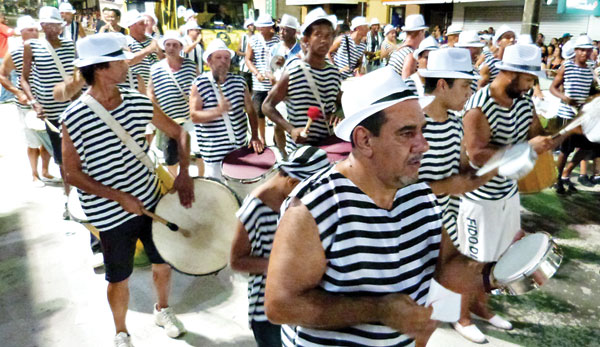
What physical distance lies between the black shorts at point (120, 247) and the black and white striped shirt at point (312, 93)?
4.64ft

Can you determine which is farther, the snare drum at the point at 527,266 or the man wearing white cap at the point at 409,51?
the man wearing white cap at the point at 409,51

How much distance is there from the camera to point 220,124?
4.42m

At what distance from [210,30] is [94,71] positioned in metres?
10.3

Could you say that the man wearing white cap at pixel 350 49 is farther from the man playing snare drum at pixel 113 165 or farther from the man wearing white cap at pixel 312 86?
the man playing snare drum at pixel 113 165

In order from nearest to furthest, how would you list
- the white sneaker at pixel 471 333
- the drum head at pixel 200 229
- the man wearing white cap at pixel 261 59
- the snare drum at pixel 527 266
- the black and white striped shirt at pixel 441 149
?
1. the snare drum at pixel 527 266
2. the black and white striped shirt at pixel 441 149
3. the drum head at pixel 200 229
4. the white sneaker at pixel 471 333
5. the man wearing white cap at pixel 261 59

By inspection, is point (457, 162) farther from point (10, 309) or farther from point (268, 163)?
point (10, 309)

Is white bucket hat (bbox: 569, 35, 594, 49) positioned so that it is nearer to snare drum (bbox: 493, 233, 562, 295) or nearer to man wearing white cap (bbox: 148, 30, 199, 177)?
man wearing white cap (bbox: 148, 30, 199, 177)

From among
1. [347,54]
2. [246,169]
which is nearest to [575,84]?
[347,54]

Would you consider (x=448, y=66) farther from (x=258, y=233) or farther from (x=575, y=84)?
(x=575, y=84)

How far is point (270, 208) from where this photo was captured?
207cm

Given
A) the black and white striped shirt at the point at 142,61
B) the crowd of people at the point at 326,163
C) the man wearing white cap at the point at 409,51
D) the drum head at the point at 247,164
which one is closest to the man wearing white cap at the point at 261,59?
the crowd of people at the point at 326,163

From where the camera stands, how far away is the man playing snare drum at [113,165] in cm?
280

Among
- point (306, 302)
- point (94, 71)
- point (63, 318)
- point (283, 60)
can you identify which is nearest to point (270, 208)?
point (306, 302)

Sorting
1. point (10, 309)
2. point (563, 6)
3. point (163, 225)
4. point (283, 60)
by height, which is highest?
point (563, 6)
